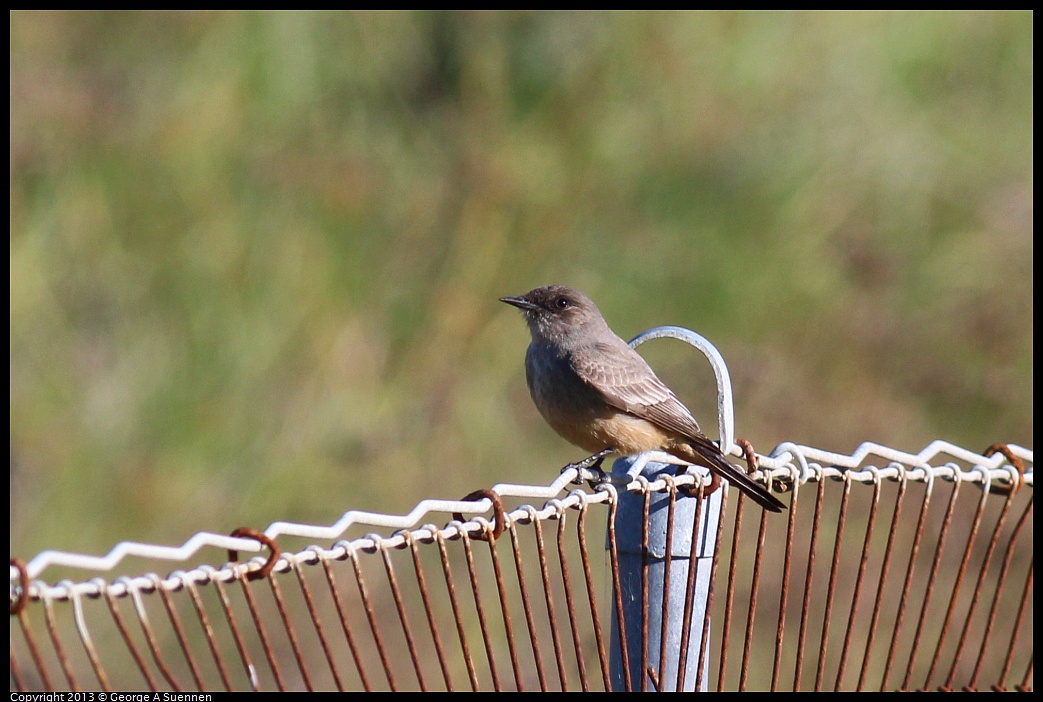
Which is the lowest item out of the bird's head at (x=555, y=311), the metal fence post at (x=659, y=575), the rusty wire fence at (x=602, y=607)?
the rusty wire fence at (x=602, y=607)

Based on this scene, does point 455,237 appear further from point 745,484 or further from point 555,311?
point 745,484

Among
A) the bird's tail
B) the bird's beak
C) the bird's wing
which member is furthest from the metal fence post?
the bird's beak

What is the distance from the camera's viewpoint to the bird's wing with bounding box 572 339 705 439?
4.41 meters

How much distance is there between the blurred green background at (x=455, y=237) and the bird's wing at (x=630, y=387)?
1.76 meters

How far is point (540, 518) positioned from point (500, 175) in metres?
4.41

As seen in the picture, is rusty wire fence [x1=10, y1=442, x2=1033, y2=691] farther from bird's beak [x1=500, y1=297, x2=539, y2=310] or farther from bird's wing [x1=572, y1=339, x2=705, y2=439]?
bird's beak [x1=500, y1=297, x2=539, y2=310]

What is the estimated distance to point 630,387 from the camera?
176 inches

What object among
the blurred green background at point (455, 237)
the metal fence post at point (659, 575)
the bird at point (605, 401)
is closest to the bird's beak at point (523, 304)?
the bird at point (605, 401)

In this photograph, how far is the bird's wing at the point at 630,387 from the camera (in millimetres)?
4414

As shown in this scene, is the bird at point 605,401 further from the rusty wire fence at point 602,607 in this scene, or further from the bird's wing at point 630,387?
the rusty wire fence at point 602,607

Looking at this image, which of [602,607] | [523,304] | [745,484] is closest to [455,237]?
[523,304]

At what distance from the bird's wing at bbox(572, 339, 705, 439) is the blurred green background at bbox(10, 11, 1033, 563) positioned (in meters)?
1.76

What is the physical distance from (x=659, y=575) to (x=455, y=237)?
4.08 m

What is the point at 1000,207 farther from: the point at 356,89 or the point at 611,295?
the point at 356,89
